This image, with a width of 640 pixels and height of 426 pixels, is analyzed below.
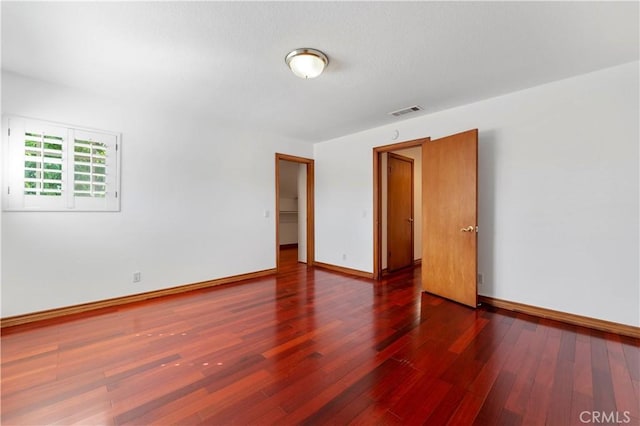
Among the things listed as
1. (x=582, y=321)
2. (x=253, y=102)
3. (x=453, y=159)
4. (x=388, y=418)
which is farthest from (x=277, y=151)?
(x=582, y=321)

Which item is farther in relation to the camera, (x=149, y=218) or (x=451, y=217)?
(x=149, y=218)

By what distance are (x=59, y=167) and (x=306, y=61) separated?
9.40ft

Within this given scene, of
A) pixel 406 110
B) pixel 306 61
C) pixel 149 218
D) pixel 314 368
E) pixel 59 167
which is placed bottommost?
pixel 314 368

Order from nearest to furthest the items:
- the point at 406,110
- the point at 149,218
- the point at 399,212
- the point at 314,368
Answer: the point at 314,368
the point at 149,218
the point at 406,110
the point at 399,212

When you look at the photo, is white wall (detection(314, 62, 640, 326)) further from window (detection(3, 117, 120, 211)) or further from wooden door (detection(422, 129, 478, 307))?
window (detection(3, 117, 120, 211))

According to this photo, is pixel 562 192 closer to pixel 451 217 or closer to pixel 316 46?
pixel 451 217

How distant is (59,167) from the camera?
2908 mm

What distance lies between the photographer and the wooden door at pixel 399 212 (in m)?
4.88

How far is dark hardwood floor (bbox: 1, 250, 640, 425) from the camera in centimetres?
153

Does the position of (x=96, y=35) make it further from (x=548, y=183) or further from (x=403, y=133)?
(x=548, y=183)

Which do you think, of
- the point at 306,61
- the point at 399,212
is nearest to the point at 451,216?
the point at 399,212

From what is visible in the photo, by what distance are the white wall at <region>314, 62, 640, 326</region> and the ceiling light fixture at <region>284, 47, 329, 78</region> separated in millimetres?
2151

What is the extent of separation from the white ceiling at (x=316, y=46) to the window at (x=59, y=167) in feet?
1.76

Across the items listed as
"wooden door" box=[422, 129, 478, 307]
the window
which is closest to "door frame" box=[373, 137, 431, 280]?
"wooden door" box=[422, 129, 478, 307]
